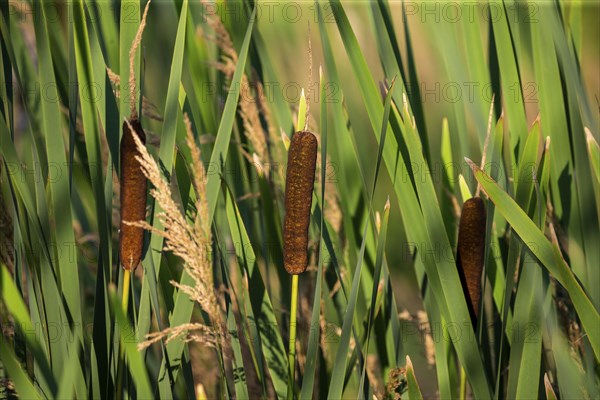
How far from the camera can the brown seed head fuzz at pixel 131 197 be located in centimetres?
94

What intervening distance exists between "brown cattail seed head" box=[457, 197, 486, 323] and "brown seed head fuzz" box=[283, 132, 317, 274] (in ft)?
0.75

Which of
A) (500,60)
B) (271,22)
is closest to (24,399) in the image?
(500,60)

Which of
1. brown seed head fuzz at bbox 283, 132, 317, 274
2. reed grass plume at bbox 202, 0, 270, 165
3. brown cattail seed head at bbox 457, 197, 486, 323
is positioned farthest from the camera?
reed grass plume at bbox 202, 0, 270, 165

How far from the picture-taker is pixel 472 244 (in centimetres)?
104

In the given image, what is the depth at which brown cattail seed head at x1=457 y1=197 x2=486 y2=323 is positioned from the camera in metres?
1.03

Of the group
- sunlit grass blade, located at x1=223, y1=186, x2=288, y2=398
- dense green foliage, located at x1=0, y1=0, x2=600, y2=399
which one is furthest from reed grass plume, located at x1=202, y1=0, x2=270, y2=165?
sunlit grass blade, located at x1=223, y1=186, x2=288, y2=398

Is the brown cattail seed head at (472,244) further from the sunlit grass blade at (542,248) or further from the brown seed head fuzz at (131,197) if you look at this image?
the brown seed head fuzz at (131,197)

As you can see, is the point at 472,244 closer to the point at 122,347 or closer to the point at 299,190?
the point at 299,190

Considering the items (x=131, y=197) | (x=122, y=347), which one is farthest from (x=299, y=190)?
(x=122, y=347)

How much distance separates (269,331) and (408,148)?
0.34 m

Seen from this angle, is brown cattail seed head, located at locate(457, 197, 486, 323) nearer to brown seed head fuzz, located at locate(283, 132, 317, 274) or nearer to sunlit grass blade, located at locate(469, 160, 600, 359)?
sunlit grass blade, located at locate(469, 160, 600, 359)

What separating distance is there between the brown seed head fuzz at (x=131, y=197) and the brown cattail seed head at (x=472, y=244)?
A: 0.42 metres

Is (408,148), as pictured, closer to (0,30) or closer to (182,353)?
(182,353)

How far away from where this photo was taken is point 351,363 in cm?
121
